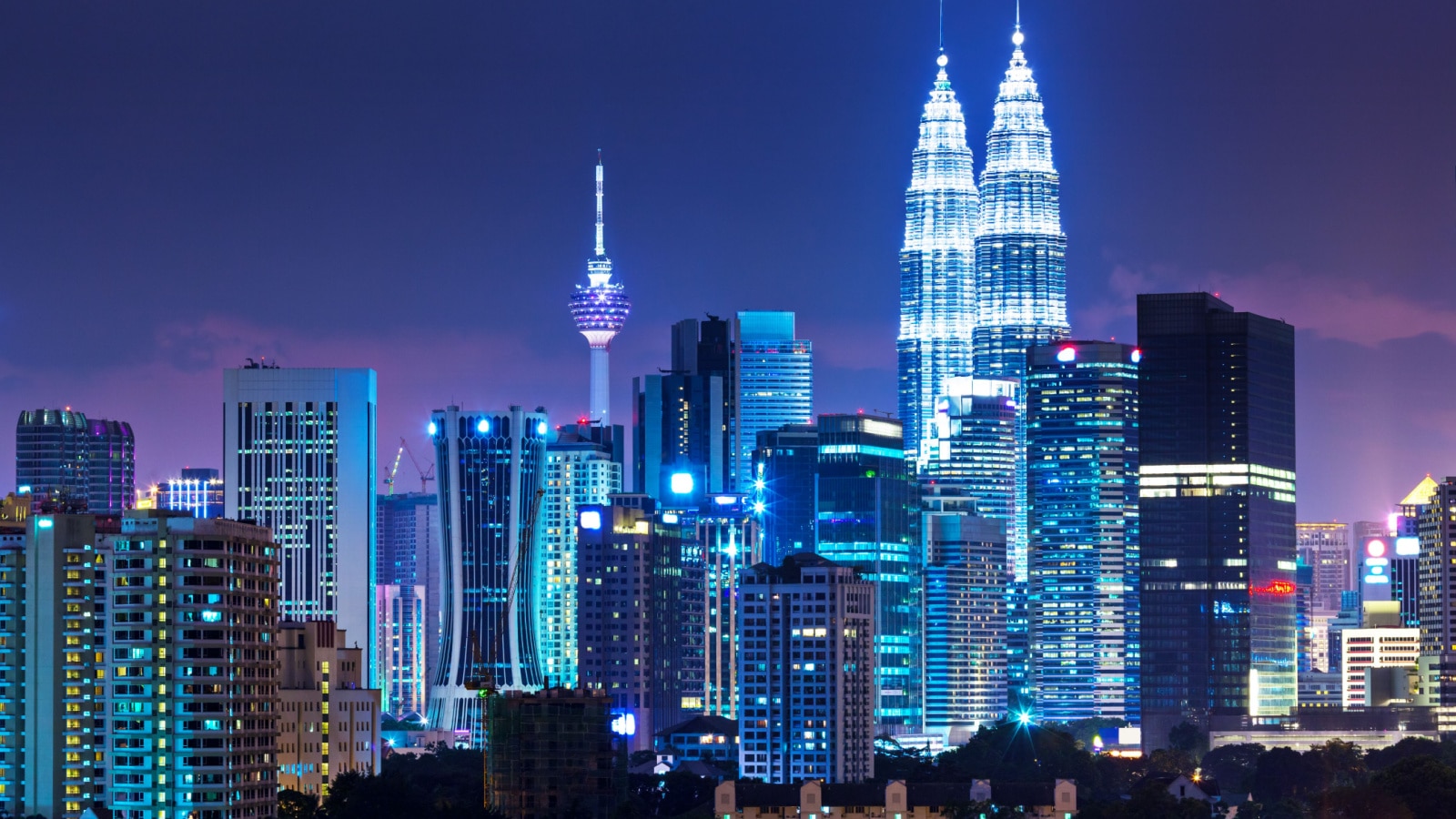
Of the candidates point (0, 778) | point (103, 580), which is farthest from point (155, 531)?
point (0, 778)

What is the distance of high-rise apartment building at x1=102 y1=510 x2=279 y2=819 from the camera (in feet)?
628

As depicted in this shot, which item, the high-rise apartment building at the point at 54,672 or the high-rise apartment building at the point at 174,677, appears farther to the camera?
the high-rise apartment building at the point at 54,672

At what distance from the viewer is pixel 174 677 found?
192 m

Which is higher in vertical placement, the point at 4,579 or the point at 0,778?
the point at 4,579

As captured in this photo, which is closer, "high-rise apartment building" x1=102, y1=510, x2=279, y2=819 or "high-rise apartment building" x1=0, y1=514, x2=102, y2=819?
"high-rise apartment building" x1=102, y1=510, x2=279, y2=819

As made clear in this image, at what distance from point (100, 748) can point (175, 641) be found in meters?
8.60

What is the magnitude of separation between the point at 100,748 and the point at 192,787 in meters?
7.07

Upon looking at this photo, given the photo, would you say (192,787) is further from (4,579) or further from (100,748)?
(4,579)

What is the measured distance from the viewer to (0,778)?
7662 inches

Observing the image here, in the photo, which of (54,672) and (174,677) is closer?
(174,677)

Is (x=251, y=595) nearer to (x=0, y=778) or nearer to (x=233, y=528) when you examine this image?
(x=233, y=528)

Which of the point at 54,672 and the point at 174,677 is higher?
the point at 54,672

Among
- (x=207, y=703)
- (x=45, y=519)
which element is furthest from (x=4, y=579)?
(x=207, y=703)

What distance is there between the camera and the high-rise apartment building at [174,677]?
19150 centimetres
